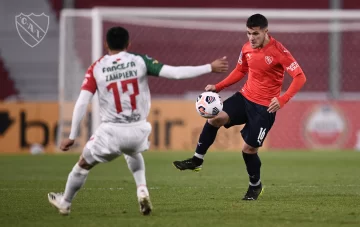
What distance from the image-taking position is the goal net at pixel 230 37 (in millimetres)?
16734

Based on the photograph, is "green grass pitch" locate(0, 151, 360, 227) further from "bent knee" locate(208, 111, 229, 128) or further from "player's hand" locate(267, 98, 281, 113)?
"player's hand" locate(267, 98, 281, 113)

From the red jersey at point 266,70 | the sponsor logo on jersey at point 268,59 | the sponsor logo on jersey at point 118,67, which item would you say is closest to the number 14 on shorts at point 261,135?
the red jersey at point 266,70

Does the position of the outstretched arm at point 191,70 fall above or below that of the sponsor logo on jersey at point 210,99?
above

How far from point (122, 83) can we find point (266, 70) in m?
2.24

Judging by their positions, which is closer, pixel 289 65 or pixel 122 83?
pixel 122 83

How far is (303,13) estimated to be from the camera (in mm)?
16734

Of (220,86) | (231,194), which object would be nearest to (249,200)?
(231,194)

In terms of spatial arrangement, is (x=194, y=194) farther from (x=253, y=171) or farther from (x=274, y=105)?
(x=274, y=105)

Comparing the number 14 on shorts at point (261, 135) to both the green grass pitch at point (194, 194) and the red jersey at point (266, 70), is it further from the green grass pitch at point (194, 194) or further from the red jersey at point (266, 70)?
the green grass pitch at point (194, 194)

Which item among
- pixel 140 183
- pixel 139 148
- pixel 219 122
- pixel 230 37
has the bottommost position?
pixel 230 37

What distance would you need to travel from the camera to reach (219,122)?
8500 millimetres

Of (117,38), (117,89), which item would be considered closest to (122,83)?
(117,89)

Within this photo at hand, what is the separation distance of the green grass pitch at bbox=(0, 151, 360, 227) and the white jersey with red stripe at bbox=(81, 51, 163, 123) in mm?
862

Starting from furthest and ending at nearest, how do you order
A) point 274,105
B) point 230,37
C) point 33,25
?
point 230,37 < point 33,25 < point 274,105
